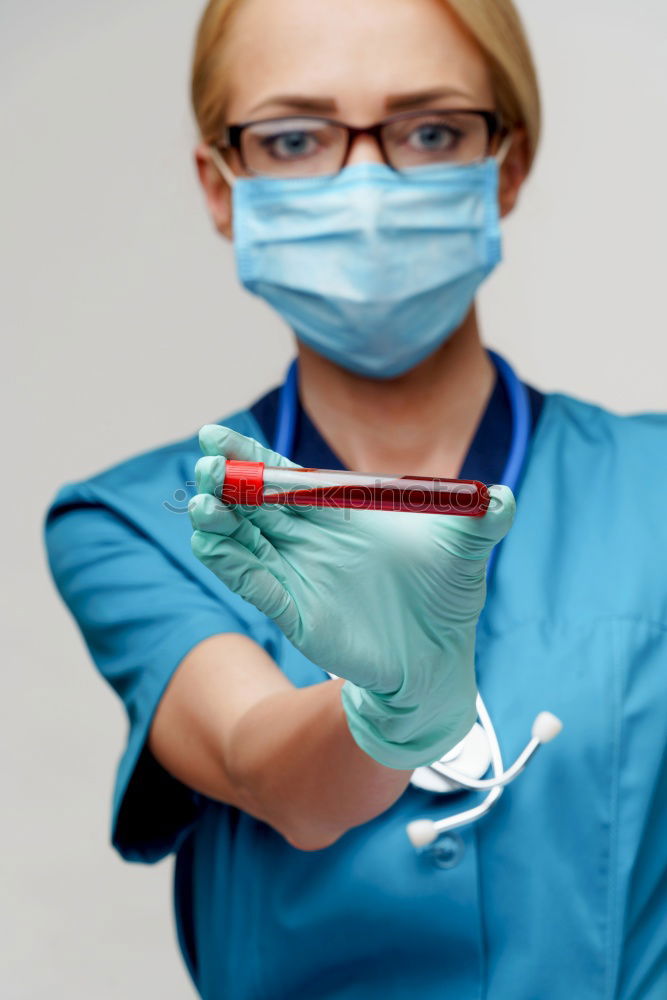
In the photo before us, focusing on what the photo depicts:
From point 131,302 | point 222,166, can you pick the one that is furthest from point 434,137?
point 131,302

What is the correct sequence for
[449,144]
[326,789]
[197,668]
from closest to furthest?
[326,789], [197,668], [449,144]

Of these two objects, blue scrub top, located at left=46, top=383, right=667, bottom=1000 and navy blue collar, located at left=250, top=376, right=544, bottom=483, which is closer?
blue scrub top, located at left=46, top=383, right=667, bottom=1000

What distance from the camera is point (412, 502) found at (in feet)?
3.04

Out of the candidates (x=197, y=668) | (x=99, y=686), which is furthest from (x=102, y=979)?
(x=197, y=668)

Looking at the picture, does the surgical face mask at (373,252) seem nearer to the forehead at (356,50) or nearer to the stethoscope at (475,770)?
the forehead at (356,50)

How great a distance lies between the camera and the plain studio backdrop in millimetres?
2012

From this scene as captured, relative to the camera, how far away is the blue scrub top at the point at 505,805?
1251 millimetres

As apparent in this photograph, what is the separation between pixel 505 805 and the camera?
1260 mm

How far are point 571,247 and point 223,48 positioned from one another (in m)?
0.70

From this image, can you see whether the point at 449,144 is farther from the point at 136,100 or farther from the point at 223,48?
the point at 136,100

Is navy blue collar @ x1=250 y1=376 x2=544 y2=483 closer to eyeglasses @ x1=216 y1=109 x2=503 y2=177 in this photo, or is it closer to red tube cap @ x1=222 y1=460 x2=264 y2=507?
eyeglasses @ x1=216 y1=109 x2=503 y2=177

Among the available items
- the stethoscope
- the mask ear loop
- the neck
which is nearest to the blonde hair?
the mask ear loop

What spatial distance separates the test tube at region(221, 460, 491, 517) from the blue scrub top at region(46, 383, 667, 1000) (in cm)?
38

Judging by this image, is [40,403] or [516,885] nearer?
[516,885]
